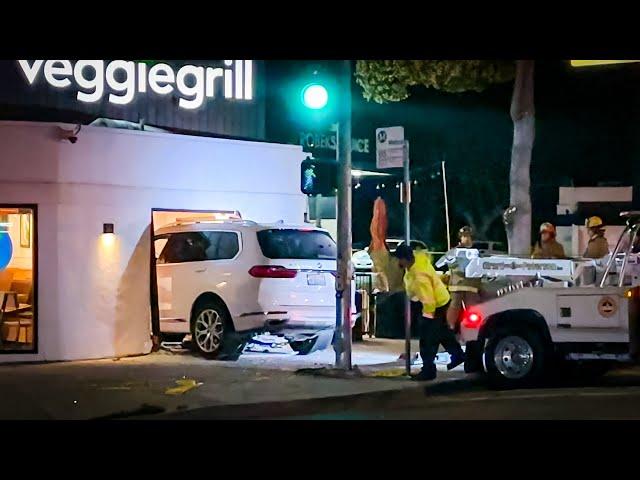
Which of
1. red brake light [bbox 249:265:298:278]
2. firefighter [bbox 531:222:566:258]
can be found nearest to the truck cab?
firefighter [bbox 531:222:566:258]

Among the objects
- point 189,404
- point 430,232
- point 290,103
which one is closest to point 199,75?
point 290,103

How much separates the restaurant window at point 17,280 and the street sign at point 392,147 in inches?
192

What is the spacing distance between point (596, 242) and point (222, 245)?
16.4 ft

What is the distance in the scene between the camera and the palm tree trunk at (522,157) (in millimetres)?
19438

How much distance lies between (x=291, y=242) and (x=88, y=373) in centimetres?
319

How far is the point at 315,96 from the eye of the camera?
512 inches

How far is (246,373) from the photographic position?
13.5 meters

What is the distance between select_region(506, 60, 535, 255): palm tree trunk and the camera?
19.4m

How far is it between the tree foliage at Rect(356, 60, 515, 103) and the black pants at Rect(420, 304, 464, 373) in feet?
24.8

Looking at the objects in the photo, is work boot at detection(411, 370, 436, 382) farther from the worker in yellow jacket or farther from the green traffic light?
the green traffic light

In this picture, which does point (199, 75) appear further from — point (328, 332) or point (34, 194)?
point (328, 332)

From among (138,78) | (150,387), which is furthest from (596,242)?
(138,78)

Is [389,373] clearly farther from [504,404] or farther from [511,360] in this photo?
[504,404]
